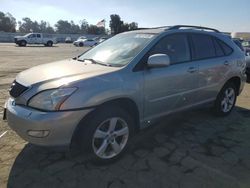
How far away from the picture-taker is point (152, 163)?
13.0ft

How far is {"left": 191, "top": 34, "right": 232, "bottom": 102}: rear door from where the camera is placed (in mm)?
5098

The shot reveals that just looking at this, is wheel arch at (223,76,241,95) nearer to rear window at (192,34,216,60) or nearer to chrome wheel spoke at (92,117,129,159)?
rear window at (192,34,216,60)

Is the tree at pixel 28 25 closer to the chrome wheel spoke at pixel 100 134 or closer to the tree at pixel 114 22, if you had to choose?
the tree at pixel 114 22

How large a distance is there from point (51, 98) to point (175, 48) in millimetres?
2275

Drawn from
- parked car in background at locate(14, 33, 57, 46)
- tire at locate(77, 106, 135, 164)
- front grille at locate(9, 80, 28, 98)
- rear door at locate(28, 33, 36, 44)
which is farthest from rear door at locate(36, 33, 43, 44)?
tire at locate(77, 106, 135, 164)

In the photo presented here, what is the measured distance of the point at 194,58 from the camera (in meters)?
4.98

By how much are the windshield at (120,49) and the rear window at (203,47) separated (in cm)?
99

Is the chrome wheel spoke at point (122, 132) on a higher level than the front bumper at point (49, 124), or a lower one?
lower

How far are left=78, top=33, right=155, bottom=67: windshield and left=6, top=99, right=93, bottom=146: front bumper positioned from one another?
1109 millimetres

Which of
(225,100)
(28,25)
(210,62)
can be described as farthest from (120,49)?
(28,25)

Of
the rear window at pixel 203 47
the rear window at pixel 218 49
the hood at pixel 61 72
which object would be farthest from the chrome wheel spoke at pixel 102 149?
the rear window at pixel 218 49

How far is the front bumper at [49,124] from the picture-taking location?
329cm

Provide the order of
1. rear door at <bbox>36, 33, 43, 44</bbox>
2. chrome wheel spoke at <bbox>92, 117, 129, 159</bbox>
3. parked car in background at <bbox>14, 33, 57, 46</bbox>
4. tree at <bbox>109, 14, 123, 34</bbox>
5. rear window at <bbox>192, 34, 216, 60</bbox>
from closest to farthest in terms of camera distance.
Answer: chrome wheel spoke at <bbox>92, 117, 129, 159</bbox>, rear window at <bbox>192, 34, 216, 60</bbox>, parked car in background at <bbox>14, 33, 57, 46</bbox>, rear door at <bbox>36, 33, 43, 44</bbox>, tree at <bbox>109, 14, 123, 34</bbox>

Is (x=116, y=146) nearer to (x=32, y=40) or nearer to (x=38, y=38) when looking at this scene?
(x=32, y=40)
